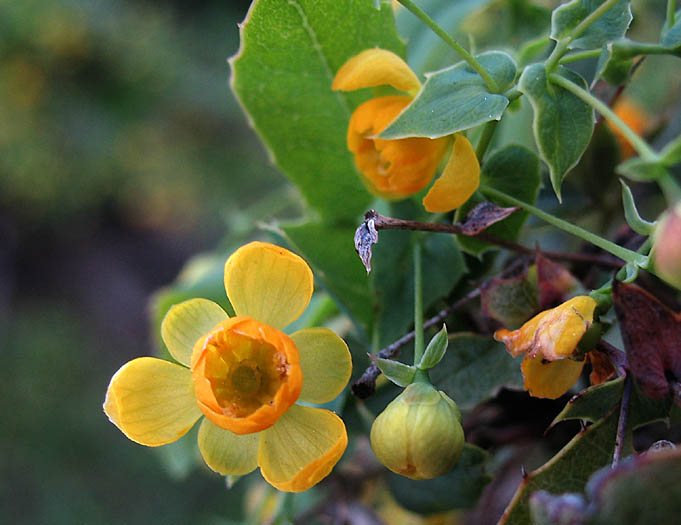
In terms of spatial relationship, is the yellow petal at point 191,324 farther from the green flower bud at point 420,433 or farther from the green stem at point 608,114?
the green stem at point 608,114

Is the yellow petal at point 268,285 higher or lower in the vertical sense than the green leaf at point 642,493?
higher

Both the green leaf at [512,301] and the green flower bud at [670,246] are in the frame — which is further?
the green leaf at [512,301]

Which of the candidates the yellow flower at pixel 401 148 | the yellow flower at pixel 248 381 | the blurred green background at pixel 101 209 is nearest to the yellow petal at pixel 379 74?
the yellow flower at pixel 401 148

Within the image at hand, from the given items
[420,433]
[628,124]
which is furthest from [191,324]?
[628,124]

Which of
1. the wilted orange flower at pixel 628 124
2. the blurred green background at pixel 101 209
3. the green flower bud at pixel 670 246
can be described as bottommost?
the blurred green background at pixel 101 209

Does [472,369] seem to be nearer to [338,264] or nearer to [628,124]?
[338,264]

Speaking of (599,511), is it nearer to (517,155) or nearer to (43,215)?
(517,155)

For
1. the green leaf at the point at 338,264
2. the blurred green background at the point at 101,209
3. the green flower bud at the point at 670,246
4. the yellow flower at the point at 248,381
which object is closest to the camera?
the green flower bud at the point at 670,246
